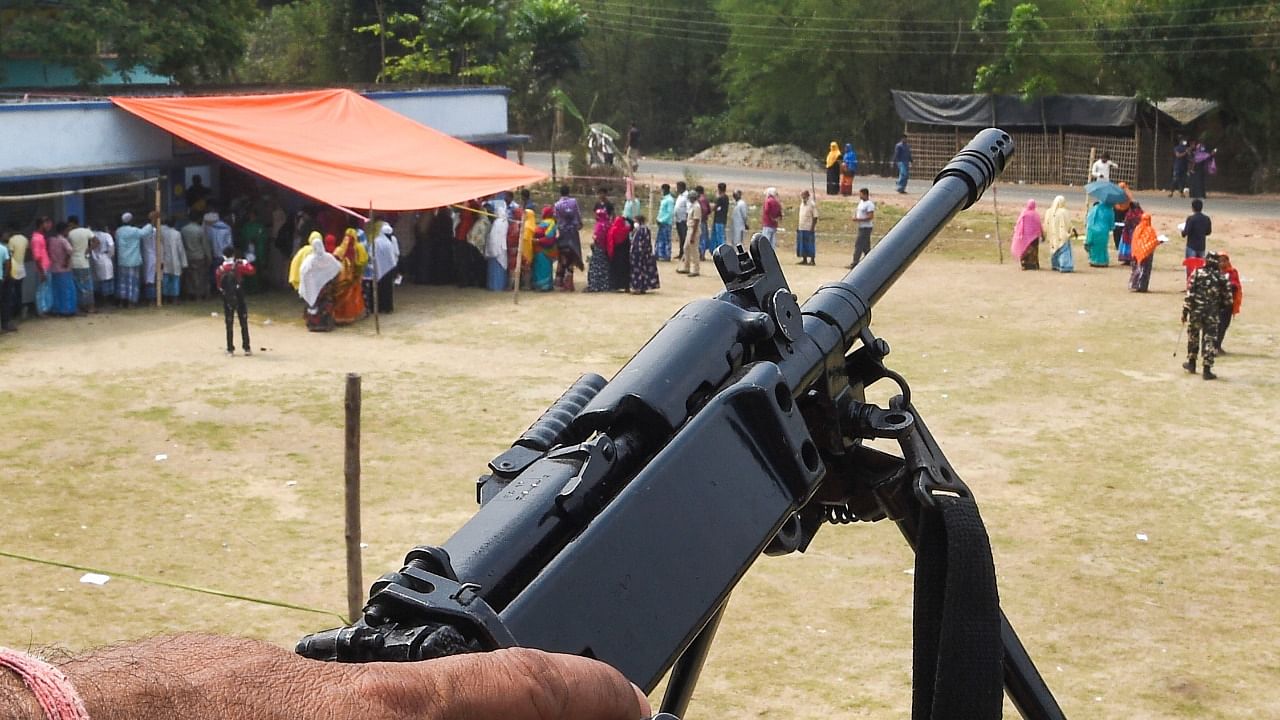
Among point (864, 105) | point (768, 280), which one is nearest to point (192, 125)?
point (768, 280)

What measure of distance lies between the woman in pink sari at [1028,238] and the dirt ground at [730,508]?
3.49 meters

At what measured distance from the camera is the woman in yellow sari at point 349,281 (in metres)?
17.0

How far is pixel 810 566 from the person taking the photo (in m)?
8.53

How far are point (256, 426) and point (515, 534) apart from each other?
1088 centimetres

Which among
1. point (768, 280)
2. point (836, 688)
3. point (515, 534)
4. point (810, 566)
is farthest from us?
point (810, 566)

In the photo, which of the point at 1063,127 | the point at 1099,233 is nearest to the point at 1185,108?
the point at 1063,127

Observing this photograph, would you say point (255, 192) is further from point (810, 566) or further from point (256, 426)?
point (810, 566)

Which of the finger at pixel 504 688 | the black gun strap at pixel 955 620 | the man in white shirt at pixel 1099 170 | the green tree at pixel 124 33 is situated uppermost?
the green tree at pixel 124 33

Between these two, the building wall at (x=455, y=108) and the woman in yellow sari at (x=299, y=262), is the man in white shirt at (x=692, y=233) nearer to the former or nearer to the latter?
the building wall at (x=455, y=108)

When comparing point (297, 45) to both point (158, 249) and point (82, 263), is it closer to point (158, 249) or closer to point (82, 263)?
point (158, 249)

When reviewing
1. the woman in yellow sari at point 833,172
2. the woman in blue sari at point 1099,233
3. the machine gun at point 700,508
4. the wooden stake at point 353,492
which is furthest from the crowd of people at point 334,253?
the machine gun at point 700,508

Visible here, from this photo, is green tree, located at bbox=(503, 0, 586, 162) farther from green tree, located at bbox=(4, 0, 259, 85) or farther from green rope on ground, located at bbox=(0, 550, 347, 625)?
green rope on ground, located at bbox=(0, 550, 347, 625)

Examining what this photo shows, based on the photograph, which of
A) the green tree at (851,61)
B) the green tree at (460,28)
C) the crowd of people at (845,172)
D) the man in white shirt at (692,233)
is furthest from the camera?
the green tree at (851,61)

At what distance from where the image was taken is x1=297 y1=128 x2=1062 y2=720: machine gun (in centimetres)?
146
